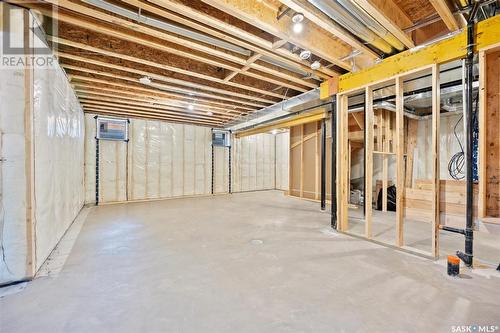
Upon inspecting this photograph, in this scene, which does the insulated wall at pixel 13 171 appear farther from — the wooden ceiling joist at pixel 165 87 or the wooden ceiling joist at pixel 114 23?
the wooden ceiling joist at pixel 165 87

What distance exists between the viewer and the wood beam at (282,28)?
6.03 ft

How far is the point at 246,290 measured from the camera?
5.73ft

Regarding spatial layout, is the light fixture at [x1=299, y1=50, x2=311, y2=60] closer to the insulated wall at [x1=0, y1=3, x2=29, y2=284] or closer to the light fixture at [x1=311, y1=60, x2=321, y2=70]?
the light fixture at [x1=311, y1=60, x2=321, y2=70]

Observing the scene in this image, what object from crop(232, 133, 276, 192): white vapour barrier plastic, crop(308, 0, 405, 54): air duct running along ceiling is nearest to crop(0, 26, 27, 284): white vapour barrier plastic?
crop(308, 0, 405, 54): air duct running along ceiling

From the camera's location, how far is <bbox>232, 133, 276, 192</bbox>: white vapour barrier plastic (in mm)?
7992

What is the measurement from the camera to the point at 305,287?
179 cm

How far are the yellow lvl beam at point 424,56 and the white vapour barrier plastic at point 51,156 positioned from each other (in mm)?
3676

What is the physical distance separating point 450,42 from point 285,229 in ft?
9.85

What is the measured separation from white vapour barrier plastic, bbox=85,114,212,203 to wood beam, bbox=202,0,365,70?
5062 mm

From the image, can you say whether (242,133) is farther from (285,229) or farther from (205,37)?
(205,37)

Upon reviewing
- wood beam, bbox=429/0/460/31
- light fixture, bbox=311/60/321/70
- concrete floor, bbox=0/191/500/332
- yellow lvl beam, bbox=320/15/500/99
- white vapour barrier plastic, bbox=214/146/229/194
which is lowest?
concrete floor, bbox=0/191/500/332

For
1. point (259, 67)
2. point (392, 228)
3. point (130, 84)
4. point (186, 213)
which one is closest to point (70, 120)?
point (130, 84)

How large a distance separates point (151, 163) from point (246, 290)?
5360 millimetres

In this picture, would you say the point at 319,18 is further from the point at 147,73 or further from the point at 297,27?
the point at 147,73
